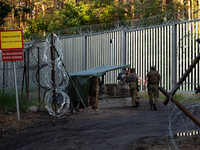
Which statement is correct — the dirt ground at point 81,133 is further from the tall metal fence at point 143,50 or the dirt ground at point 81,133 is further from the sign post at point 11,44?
the tall metal fence at point 143,50

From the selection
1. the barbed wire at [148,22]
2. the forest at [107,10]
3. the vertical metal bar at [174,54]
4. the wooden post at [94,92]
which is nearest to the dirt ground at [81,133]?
the wooden post at [94,92]

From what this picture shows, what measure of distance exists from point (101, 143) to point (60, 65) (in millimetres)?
5666

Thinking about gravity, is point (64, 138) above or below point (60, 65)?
below

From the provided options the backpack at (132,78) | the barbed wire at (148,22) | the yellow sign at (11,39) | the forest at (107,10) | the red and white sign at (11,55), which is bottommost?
the backpack at (132,78)

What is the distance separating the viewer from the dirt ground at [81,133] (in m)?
5.69

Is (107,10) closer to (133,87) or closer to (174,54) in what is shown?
(174,54)

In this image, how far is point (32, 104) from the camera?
11.2 m

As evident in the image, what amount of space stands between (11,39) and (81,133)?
12.7 ft

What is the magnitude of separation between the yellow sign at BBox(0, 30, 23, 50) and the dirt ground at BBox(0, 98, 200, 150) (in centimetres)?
219

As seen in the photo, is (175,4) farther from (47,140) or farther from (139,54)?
(47,140)

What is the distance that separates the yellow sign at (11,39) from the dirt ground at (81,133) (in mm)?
2193

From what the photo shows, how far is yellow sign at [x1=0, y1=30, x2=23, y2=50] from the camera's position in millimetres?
8797

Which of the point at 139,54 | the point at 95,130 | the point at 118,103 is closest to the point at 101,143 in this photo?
the point at 95,130

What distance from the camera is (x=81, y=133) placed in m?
6.92
